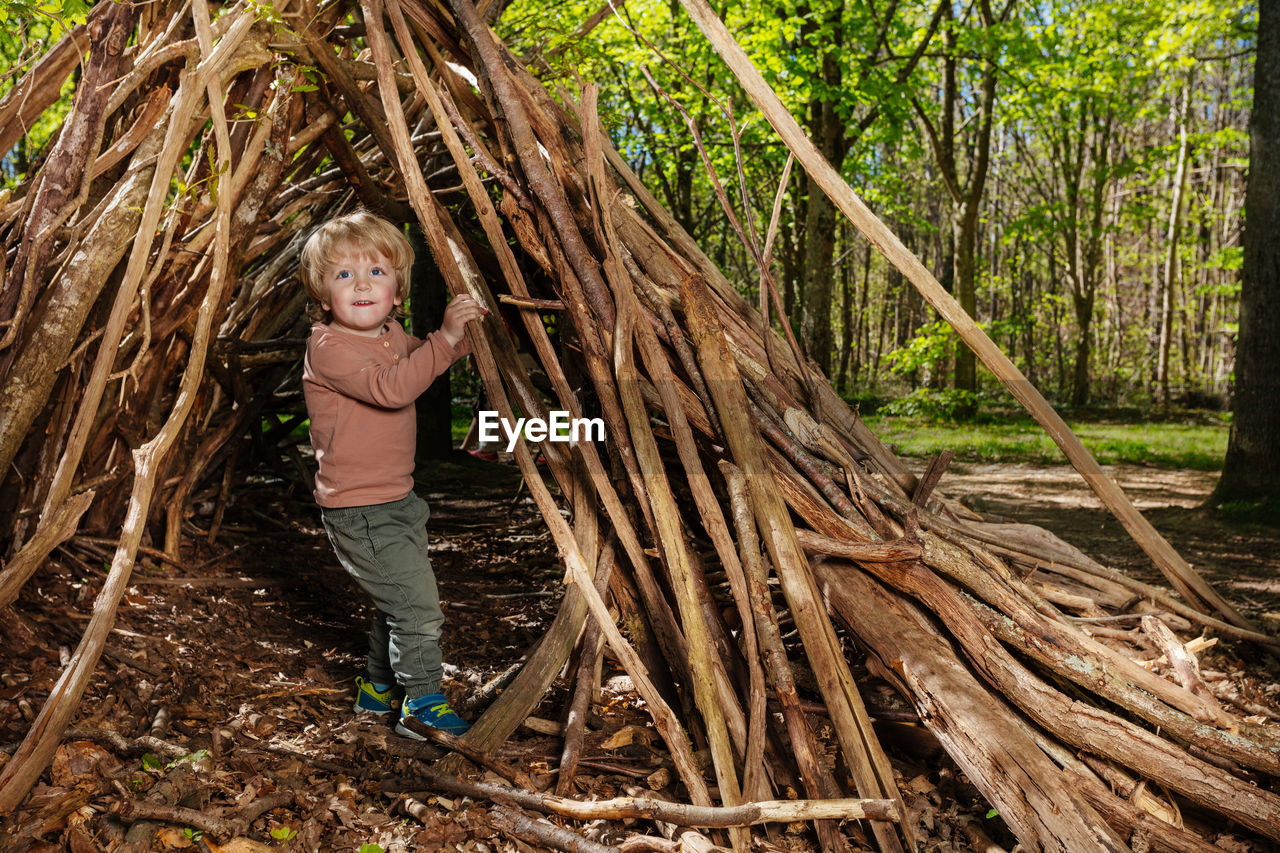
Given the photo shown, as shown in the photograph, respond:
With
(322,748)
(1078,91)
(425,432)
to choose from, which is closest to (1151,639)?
(322,748)

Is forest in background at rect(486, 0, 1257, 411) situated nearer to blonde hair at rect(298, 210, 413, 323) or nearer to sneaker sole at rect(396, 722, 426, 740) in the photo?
blonde hair at rect(298, 210, 413, 323)

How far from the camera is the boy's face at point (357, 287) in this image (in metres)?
2.29

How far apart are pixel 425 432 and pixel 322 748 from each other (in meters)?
3.81

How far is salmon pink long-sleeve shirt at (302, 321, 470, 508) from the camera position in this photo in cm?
222

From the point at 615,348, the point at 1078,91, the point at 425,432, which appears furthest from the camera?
the point at 1078,91

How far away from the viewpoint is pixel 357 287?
7.55 feet

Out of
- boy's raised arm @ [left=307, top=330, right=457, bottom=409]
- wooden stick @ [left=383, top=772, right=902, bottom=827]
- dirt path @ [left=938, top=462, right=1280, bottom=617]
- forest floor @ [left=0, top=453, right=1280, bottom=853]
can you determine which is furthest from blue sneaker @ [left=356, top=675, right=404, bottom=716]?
dirt path @ [left=938, top=462, right=1280, bottom=617]

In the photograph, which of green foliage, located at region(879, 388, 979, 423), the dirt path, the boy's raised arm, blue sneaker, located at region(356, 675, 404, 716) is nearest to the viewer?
the boy's raised arm

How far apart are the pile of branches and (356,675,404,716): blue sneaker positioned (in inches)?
18.8

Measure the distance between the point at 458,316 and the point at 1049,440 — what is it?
9.88 m

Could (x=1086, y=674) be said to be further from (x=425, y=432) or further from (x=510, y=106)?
(x=425, y=432)

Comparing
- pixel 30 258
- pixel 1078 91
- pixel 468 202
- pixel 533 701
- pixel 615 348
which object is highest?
pixel 1078 91

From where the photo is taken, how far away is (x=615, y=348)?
2.19 meters

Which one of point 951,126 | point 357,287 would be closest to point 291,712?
point 357,287
